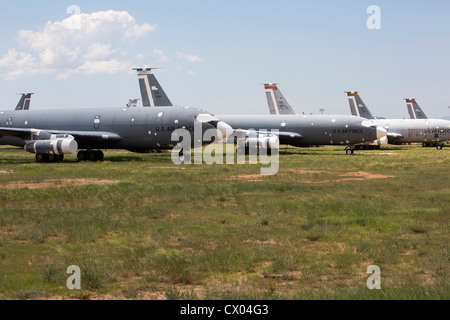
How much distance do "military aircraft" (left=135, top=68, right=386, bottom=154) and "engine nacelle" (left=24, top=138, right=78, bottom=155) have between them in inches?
675

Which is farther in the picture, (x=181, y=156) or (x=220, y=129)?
(x=181, y=156)

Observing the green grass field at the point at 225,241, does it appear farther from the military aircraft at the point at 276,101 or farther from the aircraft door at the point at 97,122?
the military aircraft at the point at 276,101

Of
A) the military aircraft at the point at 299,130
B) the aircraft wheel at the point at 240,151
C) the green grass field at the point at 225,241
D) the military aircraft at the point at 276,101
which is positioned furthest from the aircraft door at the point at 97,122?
the military aircraft at the point at 276,101

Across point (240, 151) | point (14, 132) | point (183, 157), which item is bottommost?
point (240, 151)

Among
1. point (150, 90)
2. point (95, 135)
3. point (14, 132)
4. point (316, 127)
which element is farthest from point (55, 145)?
point (316, 127)

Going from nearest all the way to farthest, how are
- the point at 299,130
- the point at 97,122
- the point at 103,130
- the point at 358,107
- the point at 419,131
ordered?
the point at 103,130, the point at 97,122, the point at 299,130, the point at 419,131, the point at 358,107

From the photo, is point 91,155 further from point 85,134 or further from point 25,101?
point 25,101

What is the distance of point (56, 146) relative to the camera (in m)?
39.3

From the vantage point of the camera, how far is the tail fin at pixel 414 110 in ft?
338

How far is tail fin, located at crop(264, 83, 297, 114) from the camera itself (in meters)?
70.1

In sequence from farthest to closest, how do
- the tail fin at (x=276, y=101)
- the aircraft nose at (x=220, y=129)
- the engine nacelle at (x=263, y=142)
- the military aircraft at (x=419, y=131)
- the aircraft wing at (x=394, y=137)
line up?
the aircraft wing at (x=394, y=137) < the military aircraft at (x=419, y=131) < the tail fin at (x=276, y=101) < the engine nacelle at (x=263, y=142) < the aircraft nose at (x=220, y=129)

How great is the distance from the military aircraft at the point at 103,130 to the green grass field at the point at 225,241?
17396 millimetres

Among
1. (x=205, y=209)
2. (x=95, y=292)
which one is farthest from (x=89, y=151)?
(x=95, y=292)

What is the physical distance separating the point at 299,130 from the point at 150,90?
52.3 feet
